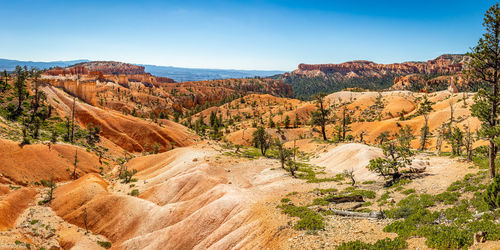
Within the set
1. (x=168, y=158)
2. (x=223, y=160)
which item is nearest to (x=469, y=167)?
(x=223, y=160)

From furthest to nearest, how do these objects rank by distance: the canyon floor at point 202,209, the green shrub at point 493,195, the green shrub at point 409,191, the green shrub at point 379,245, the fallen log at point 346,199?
the fallen log at point 346,199 < the green shrub at point 409,191 < the canyon floor at point 202,209 < the green shrub at point 493,195 < the green shrub at point 379,245

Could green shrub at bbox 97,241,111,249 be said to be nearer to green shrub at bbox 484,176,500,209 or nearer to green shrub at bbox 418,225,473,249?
green shrub at bbox 418,225,473,249

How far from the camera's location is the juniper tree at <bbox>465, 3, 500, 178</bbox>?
65.1 feet

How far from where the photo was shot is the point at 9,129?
2099 inches

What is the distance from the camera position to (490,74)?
2084 centimetres

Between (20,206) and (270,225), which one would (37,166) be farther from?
(270,225)

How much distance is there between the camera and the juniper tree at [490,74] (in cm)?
1983

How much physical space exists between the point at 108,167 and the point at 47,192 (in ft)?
56.0

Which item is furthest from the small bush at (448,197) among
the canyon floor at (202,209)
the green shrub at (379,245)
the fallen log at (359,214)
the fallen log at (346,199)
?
the green shrub at (379,245)

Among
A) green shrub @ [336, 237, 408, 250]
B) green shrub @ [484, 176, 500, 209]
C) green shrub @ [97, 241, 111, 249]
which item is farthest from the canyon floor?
green shrub @ [484, 176, 500, 209]

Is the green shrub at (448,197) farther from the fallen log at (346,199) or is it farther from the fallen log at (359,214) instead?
the fallen log at (346,199)

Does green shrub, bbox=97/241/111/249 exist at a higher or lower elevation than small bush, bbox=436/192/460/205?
lower

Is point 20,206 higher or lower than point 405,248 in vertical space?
lower

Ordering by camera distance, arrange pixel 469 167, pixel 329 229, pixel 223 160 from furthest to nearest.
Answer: pixel 223 160
pixel 469 167
pixel 329 229
